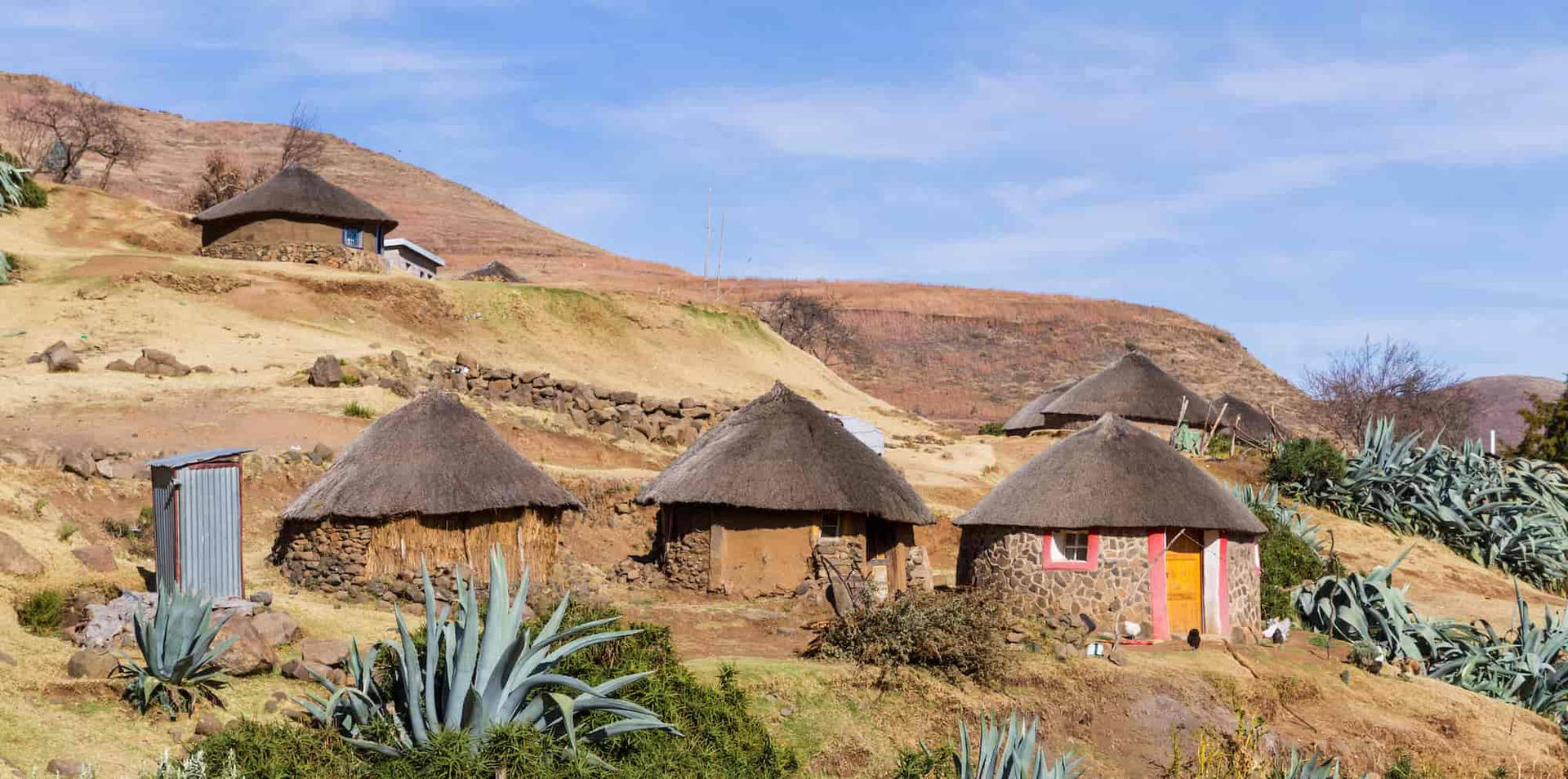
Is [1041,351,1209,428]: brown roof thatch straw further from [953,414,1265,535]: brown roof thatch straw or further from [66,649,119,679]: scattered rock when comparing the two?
[66,649,119,679]: scattered rock

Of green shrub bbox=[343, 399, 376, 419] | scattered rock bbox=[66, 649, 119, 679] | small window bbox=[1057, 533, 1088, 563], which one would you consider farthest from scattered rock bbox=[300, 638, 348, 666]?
green shrub bbox=[343, 399, 376, 419]

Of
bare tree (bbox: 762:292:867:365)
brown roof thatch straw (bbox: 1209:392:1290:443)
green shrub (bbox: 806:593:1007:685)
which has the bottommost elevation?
green shrub (bbox: 806:593:1007:685)

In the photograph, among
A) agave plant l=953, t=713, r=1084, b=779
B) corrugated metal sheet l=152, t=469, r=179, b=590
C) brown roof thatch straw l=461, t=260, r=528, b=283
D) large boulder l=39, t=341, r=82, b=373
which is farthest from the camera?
brown roof thatch straw l=461, t=260, r=528, b=283

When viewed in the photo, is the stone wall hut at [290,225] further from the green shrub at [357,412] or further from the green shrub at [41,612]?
the green shrub at [41,612]

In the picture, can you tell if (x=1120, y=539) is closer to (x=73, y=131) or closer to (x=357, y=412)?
(x=357, y=412)

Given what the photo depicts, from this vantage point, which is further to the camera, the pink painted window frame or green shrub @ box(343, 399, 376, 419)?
green shrub @ box(343, 399, 376, 419)

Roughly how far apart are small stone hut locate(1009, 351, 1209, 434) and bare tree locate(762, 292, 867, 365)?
26.5m

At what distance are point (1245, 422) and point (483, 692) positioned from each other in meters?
32.6

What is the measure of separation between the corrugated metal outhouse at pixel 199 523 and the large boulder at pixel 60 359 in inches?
570

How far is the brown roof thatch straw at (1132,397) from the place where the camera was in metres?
37.0

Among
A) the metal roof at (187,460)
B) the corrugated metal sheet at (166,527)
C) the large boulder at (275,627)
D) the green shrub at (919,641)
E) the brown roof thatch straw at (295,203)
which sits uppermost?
the brown roof thatch straw at (295,203)

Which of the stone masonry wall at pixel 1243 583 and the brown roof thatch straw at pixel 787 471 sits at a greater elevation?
the brown roof thatch straw at pixel 787 471

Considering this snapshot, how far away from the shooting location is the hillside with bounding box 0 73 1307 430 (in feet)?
243

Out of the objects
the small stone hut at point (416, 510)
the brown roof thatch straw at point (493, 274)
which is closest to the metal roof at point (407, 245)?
the brown roof thatch straw at point (493, 274)
